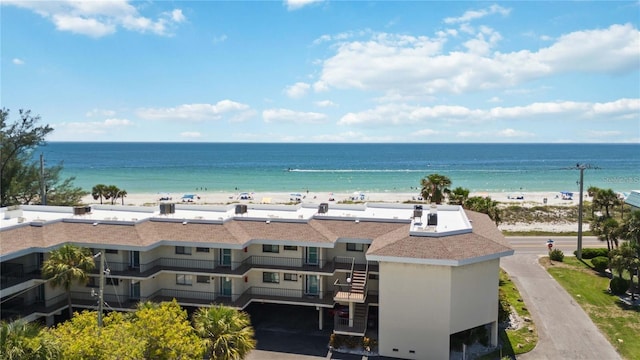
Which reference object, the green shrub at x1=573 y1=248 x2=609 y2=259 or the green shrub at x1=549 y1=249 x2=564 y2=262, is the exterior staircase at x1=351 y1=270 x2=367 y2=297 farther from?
the green shrub at x1=573 y1=248 x2=609 y2=259

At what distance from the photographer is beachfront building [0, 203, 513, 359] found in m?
28.9

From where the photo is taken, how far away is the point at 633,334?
3250cm

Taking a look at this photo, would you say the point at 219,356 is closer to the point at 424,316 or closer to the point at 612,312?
the point at 424,316

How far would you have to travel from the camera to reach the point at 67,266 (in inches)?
1126

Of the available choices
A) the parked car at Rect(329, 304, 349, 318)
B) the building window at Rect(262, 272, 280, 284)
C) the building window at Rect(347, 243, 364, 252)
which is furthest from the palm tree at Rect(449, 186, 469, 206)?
the building window at Rect(262, 272, 280, 284)

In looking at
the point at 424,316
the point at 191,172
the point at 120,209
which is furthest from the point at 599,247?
the point at 191,172

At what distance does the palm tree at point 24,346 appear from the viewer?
53.3 feet

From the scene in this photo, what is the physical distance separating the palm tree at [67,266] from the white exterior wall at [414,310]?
65.0 ft

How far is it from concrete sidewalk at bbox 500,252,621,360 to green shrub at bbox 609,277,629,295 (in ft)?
14.2

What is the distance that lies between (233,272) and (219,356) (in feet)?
37.3

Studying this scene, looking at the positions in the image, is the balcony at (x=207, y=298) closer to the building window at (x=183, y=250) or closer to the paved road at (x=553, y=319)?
the building window at (x=183, y=250)

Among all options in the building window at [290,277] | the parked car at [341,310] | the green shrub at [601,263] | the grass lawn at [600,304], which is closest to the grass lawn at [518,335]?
the grass lawn at [600,304]

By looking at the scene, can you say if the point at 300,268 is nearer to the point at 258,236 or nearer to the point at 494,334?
the point at 258,236

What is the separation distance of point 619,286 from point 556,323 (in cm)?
1063
